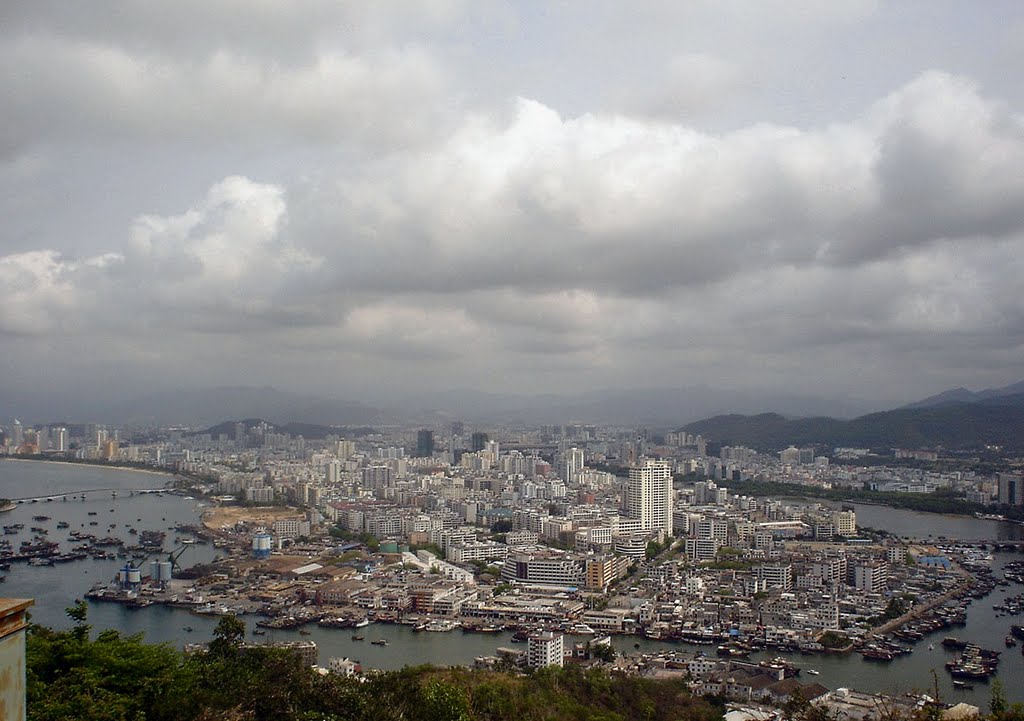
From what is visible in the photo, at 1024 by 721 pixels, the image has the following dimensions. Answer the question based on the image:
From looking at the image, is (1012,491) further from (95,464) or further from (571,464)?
(95,464)

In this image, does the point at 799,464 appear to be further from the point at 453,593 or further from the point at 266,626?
the point at 266,626

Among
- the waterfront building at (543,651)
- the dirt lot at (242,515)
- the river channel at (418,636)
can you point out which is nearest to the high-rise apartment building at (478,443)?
the dirt lot at (242,515)

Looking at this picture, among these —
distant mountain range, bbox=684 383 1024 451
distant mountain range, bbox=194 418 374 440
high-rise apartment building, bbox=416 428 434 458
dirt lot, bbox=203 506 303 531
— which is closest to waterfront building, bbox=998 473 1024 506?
distant mountain range, bbox=684 383 1024 451

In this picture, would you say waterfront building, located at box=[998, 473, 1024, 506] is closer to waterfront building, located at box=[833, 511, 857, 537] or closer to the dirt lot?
waterfront building, located at box=[833, 511, 857, 537]

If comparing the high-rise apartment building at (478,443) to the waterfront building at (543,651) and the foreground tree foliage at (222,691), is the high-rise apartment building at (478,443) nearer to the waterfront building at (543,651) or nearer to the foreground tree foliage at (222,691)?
the waterfront building at (543,651)

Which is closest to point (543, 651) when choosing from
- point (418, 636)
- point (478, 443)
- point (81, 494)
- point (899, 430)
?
point (418, 636)

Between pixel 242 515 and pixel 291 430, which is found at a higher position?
pixel 291 430
